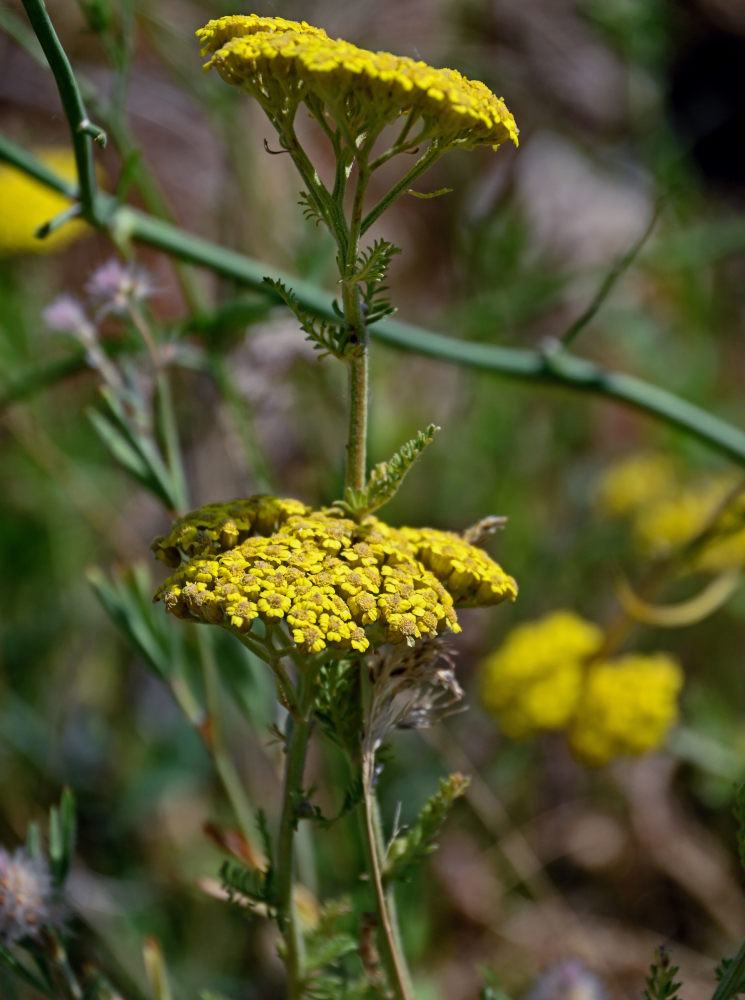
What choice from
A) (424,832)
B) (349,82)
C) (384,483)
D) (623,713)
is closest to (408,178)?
(349,82)

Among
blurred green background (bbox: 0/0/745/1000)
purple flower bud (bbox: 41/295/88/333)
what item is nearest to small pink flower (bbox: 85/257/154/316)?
purple flower bud (bbox: 41/295/88/333)

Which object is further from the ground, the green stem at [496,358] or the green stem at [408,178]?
the green stem at [496,358]

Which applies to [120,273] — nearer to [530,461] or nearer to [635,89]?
[530,461]

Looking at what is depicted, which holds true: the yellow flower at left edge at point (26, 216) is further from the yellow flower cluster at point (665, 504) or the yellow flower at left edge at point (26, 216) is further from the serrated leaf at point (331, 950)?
the serrated leaf at point (331, 950)

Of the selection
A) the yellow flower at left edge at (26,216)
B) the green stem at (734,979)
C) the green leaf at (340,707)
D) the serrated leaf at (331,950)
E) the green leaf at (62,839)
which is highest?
the yellow flower at left edge at (26,216)

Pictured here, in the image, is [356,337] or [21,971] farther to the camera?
[21,971]

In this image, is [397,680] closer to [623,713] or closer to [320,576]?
[320,576]

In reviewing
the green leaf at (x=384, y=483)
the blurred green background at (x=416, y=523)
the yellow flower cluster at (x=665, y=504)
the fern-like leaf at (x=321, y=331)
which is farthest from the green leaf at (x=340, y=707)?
the yellow flower cluster at (x=665, y=504)
